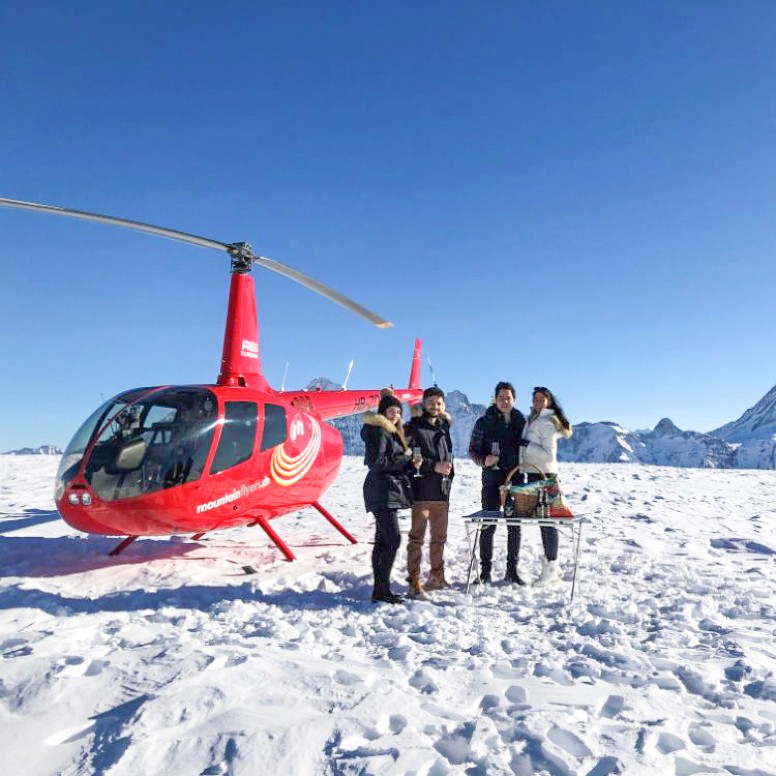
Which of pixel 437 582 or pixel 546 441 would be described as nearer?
pixel 437 582

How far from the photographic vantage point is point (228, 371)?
7.13 m

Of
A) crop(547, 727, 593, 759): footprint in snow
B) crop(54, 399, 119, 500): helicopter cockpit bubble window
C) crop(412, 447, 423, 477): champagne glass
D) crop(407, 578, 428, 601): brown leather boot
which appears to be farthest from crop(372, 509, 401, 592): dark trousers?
crop(54, 399, 119, 500): helicopter cockpit bubble window

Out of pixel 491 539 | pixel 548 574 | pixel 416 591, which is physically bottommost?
pixel 416 591

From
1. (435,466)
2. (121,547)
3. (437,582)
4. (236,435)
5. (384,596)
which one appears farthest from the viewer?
(121,547)

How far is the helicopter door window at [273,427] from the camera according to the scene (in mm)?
6609

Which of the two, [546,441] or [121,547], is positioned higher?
[546,441]

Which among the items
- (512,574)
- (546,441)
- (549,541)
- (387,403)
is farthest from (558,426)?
(387,403)

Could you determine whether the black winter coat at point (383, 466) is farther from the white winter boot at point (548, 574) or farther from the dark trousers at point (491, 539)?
the white winter boot at point (548, 574)

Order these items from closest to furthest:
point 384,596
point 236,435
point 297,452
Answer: point 384,596 → point 236,435 → point 297,452

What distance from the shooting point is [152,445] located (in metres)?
5.67

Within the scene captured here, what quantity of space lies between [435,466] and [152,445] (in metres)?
2.80

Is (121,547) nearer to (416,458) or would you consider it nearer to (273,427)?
(273,427)

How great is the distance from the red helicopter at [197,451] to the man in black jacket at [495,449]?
230 cm

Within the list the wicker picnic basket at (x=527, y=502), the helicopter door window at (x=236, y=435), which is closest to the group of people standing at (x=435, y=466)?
the wicker picnic basket at (x=527, y=502)
